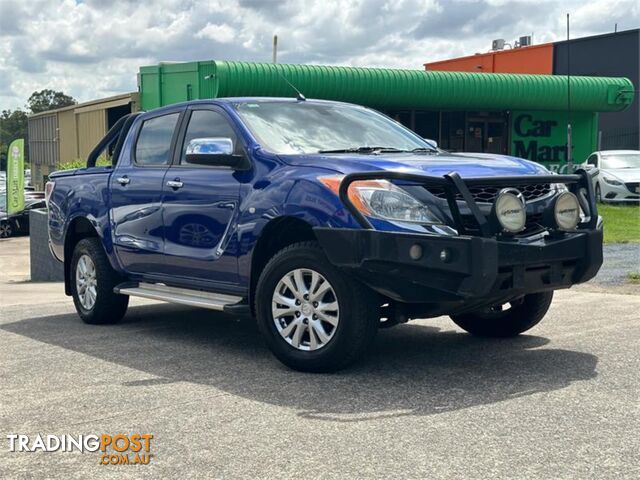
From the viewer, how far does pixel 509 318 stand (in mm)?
6887

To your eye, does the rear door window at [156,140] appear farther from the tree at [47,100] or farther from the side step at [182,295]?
the tree at [47,100]

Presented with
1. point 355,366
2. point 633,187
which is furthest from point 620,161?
point 355,366

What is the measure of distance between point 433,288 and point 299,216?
98 centimetres

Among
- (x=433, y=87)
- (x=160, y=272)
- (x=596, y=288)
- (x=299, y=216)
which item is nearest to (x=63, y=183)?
(x=160, y=272)

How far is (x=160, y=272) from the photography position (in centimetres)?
728

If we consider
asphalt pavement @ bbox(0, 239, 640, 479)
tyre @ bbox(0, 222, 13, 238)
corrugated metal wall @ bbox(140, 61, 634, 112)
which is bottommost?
tyre @ bbox(0, 222, 13, 238)

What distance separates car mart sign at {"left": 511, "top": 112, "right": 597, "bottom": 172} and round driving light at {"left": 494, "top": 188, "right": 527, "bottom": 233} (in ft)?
90.8

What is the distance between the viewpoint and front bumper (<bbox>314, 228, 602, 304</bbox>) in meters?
5.18

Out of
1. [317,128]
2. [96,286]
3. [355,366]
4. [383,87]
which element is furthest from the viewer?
[383,87]

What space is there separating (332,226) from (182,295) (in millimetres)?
1843

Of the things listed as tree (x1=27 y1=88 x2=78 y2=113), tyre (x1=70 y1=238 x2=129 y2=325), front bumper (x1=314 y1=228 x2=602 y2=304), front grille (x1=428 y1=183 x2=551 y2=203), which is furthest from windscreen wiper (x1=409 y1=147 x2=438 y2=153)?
tree (x1=27 y1=88 x2=78 y2=113)

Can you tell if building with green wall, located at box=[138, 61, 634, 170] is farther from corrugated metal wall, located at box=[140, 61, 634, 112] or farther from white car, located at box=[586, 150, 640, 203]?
white car, located at box=[586, 150, 640, 203]

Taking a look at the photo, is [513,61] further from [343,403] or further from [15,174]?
[343,403]

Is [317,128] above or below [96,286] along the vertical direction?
above
